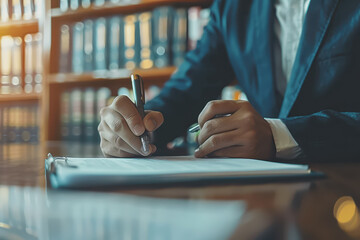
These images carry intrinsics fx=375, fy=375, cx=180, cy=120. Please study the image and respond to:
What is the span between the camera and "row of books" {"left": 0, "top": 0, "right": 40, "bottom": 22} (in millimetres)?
2314

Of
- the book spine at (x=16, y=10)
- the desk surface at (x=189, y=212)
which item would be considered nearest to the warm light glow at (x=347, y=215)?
the desk surface at (x=189, y=212)

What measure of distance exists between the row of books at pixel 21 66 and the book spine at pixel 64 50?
194 millimetres

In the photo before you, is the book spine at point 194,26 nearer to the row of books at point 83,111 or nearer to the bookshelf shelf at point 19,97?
the row of books at point 83,111

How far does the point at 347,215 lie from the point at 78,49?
1.99 metres

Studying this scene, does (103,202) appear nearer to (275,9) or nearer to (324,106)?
(324,106)

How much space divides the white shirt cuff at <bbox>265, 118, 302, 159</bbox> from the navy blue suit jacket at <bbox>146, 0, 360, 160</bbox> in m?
0.01

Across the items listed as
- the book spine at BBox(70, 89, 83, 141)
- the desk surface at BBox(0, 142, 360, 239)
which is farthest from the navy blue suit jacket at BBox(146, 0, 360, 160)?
the book spine at BBox(70, 89, 83, 141)

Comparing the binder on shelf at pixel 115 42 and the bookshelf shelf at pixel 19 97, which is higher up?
the binder on shelf at pixel 115 42

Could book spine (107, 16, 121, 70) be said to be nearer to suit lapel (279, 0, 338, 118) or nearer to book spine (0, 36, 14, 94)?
book spine (0, 36, 14, 94)

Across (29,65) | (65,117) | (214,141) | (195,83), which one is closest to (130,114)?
(214,141)

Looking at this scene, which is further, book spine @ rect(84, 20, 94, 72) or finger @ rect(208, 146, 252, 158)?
book spine @ rect(84, 20, 94, 72)

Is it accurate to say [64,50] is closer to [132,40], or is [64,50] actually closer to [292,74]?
[132,40]

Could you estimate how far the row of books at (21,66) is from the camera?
2.29 meters

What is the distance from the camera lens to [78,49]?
2.09 metres
